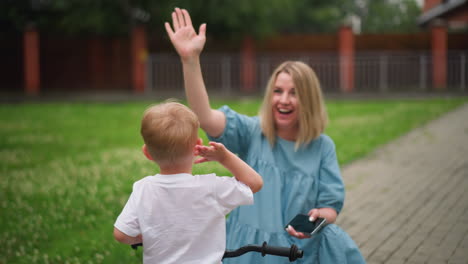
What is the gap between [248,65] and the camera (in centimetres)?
2486

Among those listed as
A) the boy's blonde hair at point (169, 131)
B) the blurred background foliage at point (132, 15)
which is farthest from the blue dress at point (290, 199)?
the blurred background foliage at point (132, 15)

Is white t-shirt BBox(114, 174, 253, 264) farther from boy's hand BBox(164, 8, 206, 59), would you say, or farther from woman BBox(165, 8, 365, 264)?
woman BBox(165, 8, 365, 264)

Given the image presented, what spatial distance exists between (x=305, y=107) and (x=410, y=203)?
3.21 meters

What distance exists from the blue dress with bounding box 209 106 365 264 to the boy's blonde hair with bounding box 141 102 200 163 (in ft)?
3.78

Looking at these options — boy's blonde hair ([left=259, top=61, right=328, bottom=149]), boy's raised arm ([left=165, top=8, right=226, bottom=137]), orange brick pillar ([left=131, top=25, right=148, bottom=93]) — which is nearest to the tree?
orange brick pillar ([left=131, top=25, right=148, bottom=93])

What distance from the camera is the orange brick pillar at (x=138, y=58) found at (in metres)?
23.9

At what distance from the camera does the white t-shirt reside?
6.82 feet

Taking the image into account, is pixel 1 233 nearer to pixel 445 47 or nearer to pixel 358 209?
pixel 358 209

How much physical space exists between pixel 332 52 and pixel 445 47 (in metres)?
5.01

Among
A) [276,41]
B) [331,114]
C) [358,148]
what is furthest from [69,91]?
[358,148]

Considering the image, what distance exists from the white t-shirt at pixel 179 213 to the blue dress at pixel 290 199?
1.02 meters

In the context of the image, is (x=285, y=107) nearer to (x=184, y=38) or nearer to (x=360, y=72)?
(x=184, y=38)

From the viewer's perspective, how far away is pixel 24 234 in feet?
16.0

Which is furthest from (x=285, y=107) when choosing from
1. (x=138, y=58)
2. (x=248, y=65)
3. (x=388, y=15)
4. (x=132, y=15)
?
(x=388, y=15)
